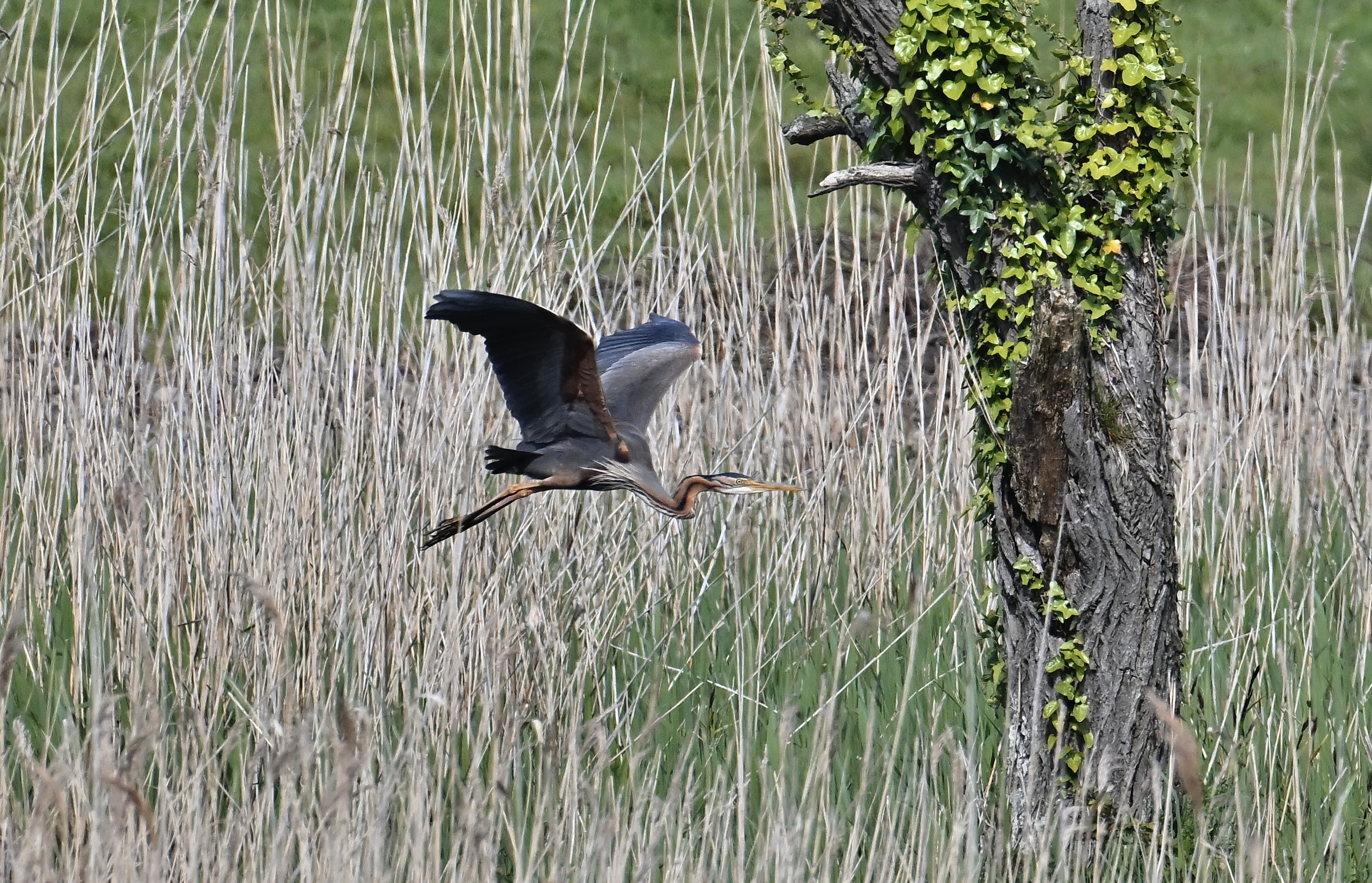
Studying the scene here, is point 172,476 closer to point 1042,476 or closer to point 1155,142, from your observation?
point 1042,476

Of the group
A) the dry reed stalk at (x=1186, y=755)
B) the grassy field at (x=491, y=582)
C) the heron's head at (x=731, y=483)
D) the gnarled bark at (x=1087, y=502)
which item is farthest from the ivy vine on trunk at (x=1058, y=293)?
the heron's head at (x=731, y=483)

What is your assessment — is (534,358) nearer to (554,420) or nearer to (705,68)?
(554,420)

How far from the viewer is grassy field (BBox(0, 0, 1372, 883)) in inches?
74.6

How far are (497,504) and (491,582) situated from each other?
870 millimetres

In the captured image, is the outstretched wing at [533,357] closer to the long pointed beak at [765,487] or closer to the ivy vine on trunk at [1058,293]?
the long pointed beak at [765,487]

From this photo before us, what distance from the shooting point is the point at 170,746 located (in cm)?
224

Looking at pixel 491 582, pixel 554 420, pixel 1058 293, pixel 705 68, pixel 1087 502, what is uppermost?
pixel 705 68

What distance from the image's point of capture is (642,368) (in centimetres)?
167

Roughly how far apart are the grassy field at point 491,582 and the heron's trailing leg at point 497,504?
0.33 meters

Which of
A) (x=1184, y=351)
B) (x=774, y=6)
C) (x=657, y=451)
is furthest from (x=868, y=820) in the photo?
(x=1184, y=351)

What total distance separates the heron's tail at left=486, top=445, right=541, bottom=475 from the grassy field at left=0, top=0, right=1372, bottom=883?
1.09 feet

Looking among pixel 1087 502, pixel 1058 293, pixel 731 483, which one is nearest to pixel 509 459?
pixel 731 483

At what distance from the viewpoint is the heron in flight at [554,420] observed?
1313 millimetres

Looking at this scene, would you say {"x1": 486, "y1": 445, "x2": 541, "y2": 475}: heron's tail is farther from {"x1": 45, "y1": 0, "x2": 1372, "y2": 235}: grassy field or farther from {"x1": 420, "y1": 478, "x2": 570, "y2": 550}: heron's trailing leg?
{"x1": 45, "y1": 0, "x2": 1372, "y2": 235}: grassy field
